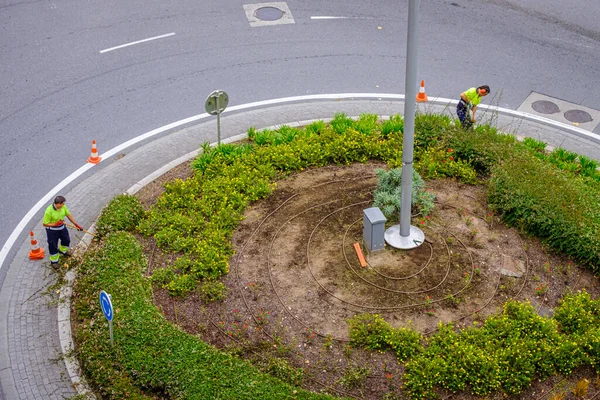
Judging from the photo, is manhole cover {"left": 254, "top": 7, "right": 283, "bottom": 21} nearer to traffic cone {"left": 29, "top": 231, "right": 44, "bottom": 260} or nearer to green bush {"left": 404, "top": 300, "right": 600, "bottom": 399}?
traffic cone {"left": 29, "top": 231, "right": 44, "bottom": 260}

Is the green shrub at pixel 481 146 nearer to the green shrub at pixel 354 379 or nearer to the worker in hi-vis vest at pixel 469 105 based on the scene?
the worker in hi-vis vest at pixel 469 105

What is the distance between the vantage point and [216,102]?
13.8 m

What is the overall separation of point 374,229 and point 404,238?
2.63ft

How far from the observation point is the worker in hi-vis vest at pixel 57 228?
12.2 meters

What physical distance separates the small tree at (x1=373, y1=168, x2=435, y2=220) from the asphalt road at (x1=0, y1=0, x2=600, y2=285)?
444 centimetres

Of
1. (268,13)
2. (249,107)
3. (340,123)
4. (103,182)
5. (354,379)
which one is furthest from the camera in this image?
(268,13)

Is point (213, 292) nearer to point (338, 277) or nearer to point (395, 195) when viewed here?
point (338, 277)

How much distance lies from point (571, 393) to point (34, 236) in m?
9.44

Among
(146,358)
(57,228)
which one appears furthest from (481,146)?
(57,228)

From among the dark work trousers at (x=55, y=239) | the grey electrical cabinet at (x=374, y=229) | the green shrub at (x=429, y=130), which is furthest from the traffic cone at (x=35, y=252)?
the green shrub at (x=429, y=130)

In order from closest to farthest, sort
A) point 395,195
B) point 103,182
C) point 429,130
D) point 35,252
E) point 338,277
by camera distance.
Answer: point 338,277
point 35,252
point 395,195
point 103,182
point 429,130

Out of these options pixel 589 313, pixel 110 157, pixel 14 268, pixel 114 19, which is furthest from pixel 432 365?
pixel 114 19

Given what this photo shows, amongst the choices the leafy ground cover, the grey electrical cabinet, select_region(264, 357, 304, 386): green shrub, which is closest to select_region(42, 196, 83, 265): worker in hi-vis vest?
the leafy ground cover

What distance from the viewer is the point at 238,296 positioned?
457 inches
